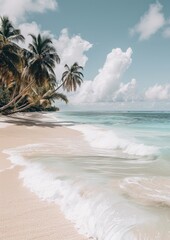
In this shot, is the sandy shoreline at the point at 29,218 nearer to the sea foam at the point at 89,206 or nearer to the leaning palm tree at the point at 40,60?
the sea foam at the point at 89,206

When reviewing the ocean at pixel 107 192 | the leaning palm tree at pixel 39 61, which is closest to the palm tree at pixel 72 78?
the leaning palm tree at pixel 39 61

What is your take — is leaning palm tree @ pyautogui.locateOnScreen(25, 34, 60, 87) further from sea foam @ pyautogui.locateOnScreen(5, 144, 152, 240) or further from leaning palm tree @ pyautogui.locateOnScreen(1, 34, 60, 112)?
sea foam @ pyautogui.locateOnScreen(5, 144, 152, 240)

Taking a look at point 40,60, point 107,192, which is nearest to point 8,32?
point 40,60

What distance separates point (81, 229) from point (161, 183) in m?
2.73

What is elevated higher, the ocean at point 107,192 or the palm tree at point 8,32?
the palm tree at point 8,32

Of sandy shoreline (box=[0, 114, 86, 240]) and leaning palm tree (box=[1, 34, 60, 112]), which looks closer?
sandy shoreline (box=[0, 114, 86, 240])

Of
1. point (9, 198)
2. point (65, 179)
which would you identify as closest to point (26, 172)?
point (65, 179)

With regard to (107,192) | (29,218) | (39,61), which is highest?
(39,61)

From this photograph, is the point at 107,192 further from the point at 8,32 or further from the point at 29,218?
the point at 8,32

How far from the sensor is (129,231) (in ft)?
10.9

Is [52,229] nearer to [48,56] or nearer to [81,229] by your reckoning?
[81,229]

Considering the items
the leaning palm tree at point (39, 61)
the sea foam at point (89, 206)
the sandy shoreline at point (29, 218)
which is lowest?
the sandy shoreline at point (29, 218)

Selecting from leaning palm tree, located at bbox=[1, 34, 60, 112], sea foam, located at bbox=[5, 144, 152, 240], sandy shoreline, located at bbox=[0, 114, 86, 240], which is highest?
leaning palm tree, located at bbox=[1, 34, 60, 112]

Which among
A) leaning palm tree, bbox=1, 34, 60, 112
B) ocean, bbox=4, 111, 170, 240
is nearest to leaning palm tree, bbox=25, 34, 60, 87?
leaning palm tree, bbox=1, 34, 60, 112
